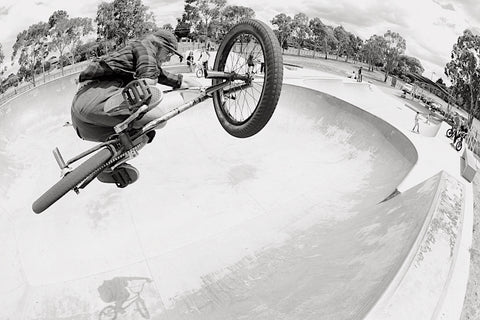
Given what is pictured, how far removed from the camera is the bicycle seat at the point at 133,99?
134 inches

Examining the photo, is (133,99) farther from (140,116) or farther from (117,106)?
(140,116)

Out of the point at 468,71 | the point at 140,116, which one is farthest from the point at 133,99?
the point at 468,71

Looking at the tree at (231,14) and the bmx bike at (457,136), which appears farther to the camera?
the tree at (231,14)

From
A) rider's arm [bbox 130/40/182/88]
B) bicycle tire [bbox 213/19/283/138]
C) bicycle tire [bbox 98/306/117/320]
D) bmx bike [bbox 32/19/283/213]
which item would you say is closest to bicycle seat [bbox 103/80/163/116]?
bmx bike [bbox 32/19/283/213]

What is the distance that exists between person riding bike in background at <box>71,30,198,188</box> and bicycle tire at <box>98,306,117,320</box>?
4.24 meters

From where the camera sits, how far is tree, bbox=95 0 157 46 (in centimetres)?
5134

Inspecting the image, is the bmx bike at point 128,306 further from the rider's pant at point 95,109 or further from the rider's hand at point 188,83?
the rider's hand at point 188,83

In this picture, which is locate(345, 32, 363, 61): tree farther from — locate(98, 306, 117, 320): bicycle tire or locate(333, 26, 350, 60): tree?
locate(98, 306, 117, 320): bicycle tire

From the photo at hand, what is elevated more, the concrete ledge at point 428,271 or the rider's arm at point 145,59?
the rider's arm at point 145,59

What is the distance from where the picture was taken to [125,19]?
5181 cm

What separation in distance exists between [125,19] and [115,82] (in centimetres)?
5546

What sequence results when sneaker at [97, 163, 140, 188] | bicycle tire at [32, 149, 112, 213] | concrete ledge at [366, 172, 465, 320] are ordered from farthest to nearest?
sneaker at [97, 163, 140, 188]
concrete ledge at [366, 172, 465, 320]
bicycle tire at [32, 149, 112, 213]

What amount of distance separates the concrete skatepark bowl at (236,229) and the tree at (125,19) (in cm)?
4247

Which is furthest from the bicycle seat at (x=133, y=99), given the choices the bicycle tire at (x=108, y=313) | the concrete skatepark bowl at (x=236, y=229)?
the bicycle tire at (x=108, y=313)
